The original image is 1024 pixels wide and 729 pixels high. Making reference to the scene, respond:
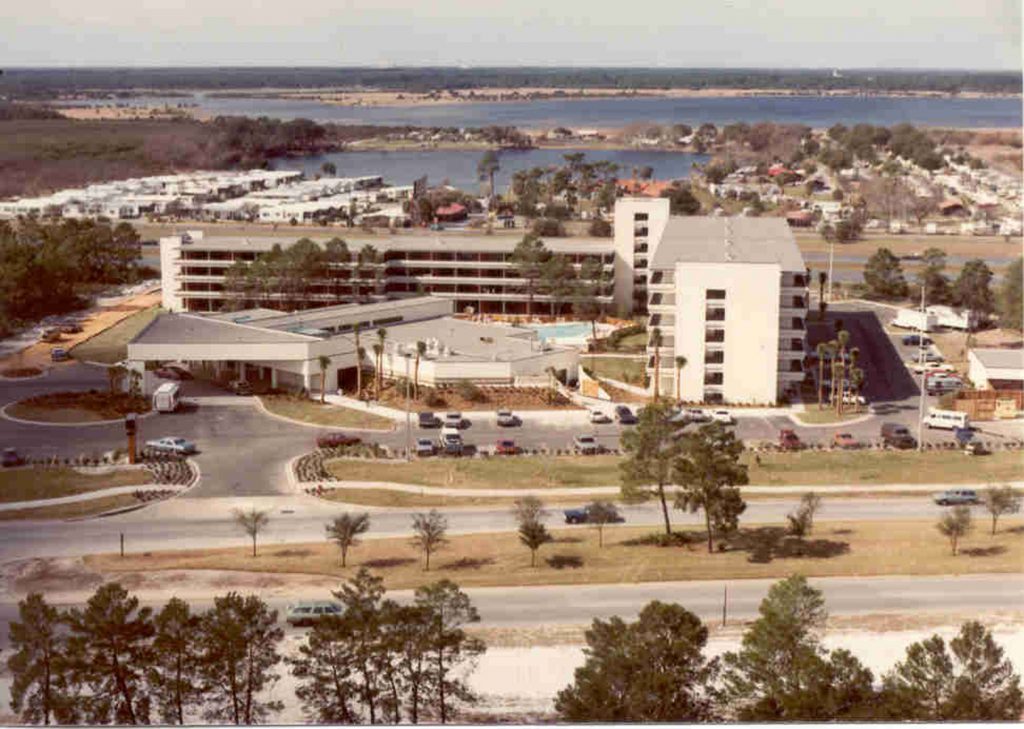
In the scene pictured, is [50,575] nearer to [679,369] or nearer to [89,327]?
[679,369]

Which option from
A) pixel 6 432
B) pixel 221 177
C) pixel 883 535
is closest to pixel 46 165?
pixel 221 177

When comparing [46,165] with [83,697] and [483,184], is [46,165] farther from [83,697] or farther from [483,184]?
[83,697]

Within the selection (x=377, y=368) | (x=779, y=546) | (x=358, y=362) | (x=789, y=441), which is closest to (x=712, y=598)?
(x=779, y=546)

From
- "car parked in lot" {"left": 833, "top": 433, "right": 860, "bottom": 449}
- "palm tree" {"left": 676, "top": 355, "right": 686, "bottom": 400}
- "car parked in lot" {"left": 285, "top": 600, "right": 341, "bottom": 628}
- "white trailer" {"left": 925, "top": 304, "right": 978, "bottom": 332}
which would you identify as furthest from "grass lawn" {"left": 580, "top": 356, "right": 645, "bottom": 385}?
"car parked in lot" {"left": 285, "top": 600, "right": 341, "bottom": 628}

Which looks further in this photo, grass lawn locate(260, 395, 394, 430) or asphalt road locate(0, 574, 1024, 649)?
grass lawn locate(260, 395, 394, 430)

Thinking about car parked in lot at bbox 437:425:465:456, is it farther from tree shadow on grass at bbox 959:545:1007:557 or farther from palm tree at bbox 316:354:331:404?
tree shadow on grass at bbox 959:545:1007:557

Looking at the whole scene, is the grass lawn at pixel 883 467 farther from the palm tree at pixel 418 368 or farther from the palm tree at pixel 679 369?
the palm tree at pixel 418 368
